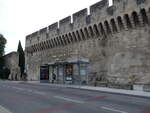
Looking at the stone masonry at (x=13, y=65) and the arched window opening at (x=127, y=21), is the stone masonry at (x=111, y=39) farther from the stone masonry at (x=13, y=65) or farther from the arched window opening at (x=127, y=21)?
the stone masonry at (x=13, y=65)

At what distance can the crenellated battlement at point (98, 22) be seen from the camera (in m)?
17.6

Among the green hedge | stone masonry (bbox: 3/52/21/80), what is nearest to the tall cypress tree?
stone masonry (bbox: 3/52/21/80)

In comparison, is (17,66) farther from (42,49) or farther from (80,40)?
(80,40)

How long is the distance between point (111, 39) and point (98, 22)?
7.93 ft

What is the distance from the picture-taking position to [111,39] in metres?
20.2

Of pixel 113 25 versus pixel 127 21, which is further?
pixel 113 25

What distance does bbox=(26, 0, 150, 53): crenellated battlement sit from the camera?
57.6 feet

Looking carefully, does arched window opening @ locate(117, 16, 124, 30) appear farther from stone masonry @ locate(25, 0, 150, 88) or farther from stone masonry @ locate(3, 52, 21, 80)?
stone masonry @ locate(3, 52, 21, 80)

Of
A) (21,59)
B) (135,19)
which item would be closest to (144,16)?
(135,19)

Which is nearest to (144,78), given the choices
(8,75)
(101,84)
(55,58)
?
(101,84)

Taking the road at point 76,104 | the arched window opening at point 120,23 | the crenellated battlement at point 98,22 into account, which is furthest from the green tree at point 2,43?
the road at point 76,104

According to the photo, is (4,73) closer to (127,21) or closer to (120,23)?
(120,23)

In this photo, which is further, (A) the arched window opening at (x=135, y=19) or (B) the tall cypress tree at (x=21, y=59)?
(B) the tall cypress tree at (x=21, y=59)

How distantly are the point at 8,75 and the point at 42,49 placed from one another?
20.8 metres
